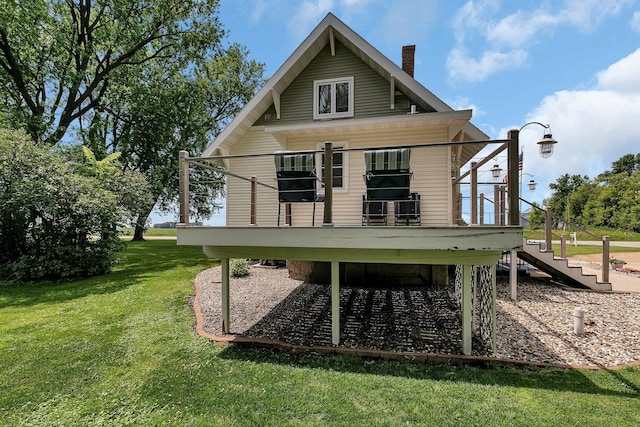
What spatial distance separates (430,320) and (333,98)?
22.4 ft

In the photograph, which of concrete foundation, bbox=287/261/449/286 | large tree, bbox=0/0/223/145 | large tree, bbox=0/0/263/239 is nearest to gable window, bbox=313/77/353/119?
concrete foundation, bbox=287/261/449/286

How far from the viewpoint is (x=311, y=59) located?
9711 millimetres

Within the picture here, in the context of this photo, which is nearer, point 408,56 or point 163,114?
point 408,56

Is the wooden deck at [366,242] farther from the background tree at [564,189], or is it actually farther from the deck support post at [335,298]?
the background tree at [564,189]

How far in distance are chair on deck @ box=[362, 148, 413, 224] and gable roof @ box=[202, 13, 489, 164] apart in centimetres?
382

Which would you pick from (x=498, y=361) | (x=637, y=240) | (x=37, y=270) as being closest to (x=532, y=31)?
(x=498, y=361)

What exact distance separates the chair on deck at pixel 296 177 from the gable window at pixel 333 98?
418cm

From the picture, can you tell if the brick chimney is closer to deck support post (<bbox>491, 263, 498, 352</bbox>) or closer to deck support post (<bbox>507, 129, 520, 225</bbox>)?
deck support post (<bbox>507, 129, 520, 225</bbox>)

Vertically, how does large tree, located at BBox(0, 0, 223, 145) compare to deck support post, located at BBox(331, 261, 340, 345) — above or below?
above

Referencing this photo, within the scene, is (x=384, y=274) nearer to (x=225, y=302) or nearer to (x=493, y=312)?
(x=493, y=312)

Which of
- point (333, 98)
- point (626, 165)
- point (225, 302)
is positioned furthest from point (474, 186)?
point (626, 165)

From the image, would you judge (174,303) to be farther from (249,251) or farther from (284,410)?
(284,410)

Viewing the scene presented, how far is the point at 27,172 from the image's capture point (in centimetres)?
1070

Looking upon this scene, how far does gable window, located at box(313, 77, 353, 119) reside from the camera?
9.46 m
